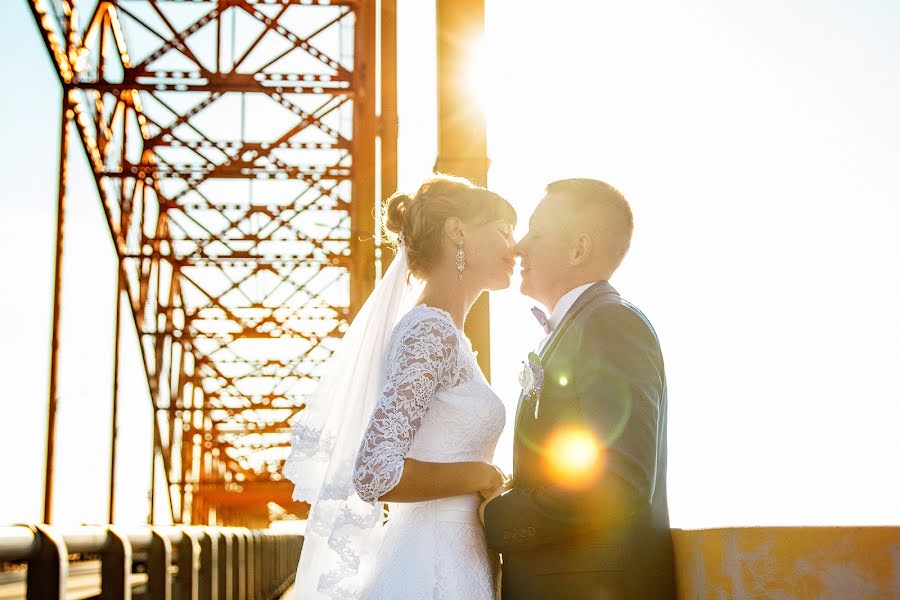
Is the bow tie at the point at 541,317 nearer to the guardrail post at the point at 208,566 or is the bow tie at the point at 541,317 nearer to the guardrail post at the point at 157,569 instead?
the guardrail post at the point at 157,569

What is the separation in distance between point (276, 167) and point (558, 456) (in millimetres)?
17954

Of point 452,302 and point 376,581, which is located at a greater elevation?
point 452,302

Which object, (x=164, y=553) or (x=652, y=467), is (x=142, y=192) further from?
(x=652, y=467)

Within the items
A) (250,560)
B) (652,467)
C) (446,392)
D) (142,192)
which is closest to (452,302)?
(446,392)

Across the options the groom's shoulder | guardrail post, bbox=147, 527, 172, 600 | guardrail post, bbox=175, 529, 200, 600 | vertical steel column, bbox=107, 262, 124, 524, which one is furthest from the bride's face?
vertical steel column, bbox=107, 262, 124, 524

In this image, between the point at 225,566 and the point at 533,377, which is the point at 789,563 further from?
the point at 225,566

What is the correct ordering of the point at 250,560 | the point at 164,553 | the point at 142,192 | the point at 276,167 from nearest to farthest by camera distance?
the point at 164,553
the point at 250,560
the point at 276,167
the point at 142,192

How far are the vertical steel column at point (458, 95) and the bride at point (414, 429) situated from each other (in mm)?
1382

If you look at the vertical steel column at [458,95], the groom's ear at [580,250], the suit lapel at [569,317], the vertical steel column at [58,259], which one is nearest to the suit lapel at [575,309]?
the suit lapel at [569,317]

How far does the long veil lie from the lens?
3.57 meters

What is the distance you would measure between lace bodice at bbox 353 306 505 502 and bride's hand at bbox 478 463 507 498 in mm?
60

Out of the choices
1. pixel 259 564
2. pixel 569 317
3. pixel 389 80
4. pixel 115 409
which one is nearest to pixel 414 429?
pixel 569 317

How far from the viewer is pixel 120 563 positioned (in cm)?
428

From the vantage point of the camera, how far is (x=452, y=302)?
11.9 ft
